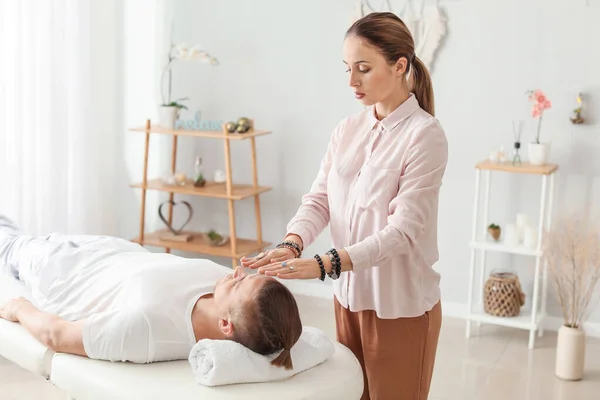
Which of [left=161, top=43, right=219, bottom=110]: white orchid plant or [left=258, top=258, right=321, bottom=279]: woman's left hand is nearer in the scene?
[left=258, top=258, right=321, bottom=279]: woman's left hand

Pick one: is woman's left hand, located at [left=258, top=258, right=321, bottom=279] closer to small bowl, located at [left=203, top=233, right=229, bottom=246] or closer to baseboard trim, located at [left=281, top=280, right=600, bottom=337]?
baseboard trim, located at [left=281, top=280, right=600, bottom=337]

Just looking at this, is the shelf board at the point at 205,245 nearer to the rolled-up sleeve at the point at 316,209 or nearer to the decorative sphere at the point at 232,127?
the decorative sphere at the point at 232,127

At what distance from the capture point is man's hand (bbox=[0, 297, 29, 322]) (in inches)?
90.6

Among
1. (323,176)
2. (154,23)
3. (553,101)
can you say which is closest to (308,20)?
(154,23)

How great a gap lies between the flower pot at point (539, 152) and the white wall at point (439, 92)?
16 centimetres

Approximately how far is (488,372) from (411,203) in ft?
6.03

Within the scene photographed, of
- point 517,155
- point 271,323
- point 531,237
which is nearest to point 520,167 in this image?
point 517,155

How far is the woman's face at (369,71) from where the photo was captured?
1.93 metres

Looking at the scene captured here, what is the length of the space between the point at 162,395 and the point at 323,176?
2.45 feet

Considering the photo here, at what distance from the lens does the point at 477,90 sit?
3.96m

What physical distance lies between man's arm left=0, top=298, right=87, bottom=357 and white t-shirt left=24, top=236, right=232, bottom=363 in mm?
50

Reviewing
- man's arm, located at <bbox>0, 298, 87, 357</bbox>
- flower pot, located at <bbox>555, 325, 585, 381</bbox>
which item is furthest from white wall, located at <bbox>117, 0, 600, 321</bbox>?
man's arm, located at <bbox>0, 298, 87, 357</bbox>

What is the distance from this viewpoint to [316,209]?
2174 mm

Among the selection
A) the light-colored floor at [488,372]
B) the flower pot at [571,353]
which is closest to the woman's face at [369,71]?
the light-colored floor at [488,372]
